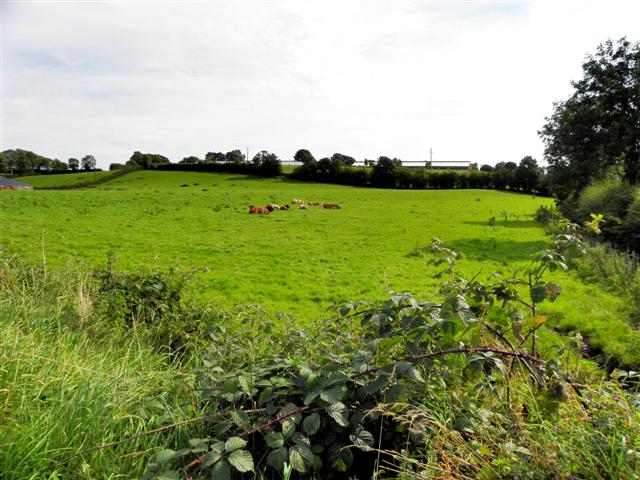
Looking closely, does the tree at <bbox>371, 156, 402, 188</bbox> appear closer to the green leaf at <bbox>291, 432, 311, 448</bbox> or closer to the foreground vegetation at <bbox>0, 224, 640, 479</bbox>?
the foreground vegetation at <bbox>0, 224, 640, 479</bbox>

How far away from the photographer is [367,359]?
310 centimetres

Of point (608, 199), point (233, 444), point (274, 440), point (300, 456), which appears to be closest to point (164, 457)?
point (233, 444)

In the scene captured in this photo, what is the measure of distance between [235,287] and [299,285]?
192 cm

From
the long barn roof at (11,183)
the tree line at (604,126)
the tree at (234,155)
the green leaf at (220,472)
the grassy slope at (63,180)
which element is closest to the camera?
the green leaf at (220,472)

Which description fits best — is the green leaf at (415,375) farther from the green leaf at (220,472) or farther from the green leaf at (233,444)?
the green leaf at (220,472)

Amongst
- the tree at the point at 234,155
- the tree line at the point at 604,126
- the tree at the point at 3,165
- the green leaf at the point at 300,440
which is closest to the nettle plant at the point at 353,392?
the green leaf at the point at 300,440

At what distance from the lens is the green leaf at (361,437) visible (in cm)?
267

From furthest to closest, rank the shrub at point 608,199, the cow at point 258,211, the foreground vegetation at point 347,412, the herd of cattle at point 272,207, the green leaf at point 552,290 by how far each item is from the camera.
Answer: the herd of cattle at point 272,207, the cow at point 258,211, the shrub at point 608,199, the green leaf at point 552,290, the foreground vegetation at point 347,412

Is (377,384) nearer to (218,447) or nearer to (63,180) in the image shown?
(218,447)

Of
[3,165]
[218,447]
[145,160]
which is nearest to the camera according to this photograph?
[218,447]

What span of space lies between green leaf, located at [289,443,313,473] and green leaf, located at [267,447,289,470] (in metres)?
0.04

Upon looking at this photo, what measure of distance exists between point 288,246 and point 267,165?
61.3 m

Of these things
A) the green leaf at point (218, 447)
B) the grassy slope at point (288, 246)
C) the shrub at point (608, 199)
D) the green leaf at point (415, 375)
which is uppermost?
the shrub at point (608, 199)

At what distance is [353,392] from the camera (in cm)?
292
